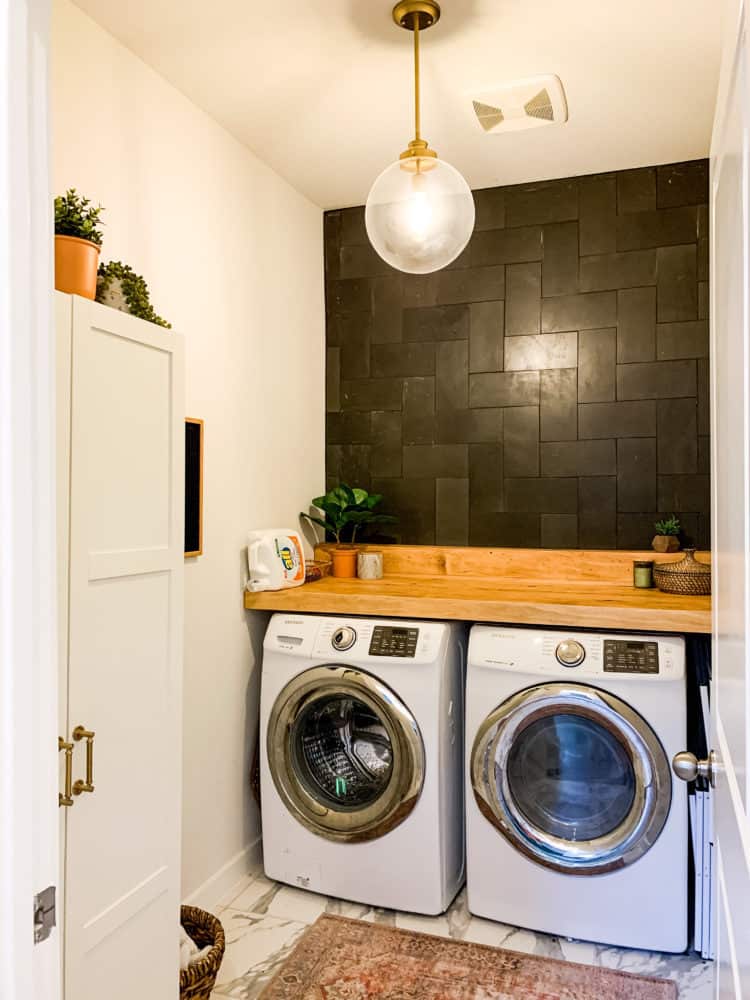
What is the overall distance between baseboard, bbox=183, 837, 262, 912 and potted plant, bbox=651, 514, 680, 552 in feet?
6.23

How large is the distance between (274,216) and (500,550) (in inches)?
64.9

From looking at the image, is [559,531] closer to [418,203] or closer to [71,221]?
[418,203]

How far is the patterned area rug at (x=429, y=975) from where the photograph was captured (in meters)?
2.17

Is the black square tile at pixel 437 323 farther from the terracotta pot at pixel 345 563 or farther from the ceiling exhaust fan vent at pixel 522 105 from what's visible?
the terracotta pot at pixel 345 563

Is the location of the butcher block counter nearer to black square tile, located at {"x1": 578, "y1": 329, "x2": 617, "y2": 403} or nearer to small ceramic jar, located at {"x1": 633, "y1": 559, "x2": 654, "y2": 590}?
small ceramic jar, located at {"x1": 633, "y1": 559, "x2": 654, "y2": 590}

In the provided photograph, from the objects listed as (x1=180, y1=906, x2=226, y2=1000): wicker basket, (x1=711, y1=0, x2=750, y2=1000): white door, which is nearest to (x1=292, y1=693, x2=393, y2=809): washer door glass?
(x1=180, y1=906, x2=226, y2=1000): wicker basket

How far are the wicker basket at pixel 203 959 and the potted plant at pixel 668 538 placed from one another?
6.60 ft

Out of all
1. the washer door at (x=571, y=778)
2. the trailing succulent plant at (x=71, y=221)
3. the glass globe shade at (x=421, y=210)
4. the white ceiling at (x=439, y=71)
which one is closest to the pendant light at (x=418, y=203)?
the glass globe shade at (x=421, y=210)

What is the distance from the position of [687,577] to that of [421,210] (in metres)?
1.55

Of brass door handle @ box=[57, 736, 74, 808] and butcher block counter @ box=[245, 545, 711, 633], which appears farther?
butcher block counter @ box=[245, 545, 711, 633]

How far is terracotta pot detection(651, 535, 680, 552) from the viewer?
2.99 meters

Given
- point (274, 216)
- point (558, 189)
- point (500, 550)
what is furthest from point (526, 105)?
point (500, 550)

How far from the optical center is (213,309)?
2703 millimetres

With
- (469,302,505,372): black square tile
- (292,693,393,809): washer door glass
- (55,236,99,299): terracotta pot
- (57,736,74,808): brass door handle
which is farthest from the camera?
(469,302,505,372): black square tile
